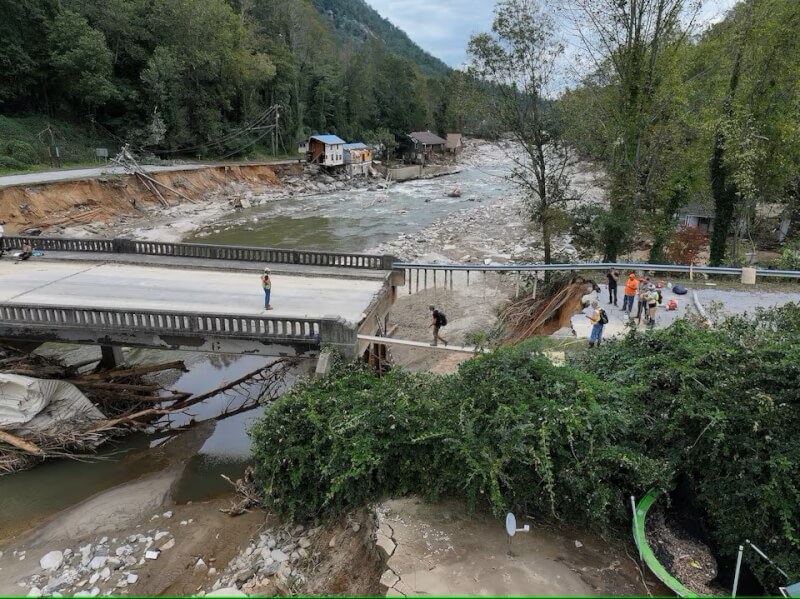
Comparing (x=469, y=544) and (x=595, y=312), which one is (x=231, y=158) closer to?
(x=595, y=312)

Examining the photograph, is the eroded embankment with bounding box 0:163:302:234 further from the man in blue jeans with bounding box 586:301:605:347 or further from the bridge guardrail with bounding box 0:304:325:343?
the man in blue jeans with bounding box 586:301:605:347

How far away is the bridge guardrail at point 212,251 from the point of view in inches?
731

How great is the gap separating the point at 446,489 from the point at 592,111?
22.0 m

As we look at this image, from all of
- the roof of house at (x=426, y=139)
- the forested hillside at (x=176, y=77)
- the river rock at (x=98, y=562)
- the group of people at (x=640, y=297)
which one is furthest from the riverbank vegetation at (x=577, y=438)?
the roof of house at (x=426, y=139)

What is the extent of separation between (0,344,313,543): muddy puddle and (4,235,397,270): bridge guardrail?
4.37 metres

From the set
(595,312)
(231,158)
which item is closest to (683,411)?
(595,312)

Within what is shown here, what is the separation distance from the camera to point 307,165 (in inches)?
2859

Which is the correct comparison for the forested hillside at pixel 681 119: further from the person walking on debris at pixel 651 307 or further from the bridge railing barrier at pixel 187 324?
the bridge railing barrier at pixel 187 324

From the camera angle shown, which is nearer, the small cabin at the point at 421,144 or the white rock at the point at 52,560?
the white rock at the point at 52,560

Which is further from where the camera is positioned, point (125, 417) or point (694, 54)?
point (694, 54)

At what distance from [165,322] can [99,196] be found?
3702 centimetres

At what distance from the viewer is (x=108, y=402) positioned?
15.7 m

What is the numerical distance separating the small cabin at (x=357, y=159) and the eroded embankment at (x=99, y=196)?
17.1m

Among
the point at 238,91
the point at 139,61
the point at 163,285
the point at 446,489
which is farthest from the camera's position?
the point at 238,91
